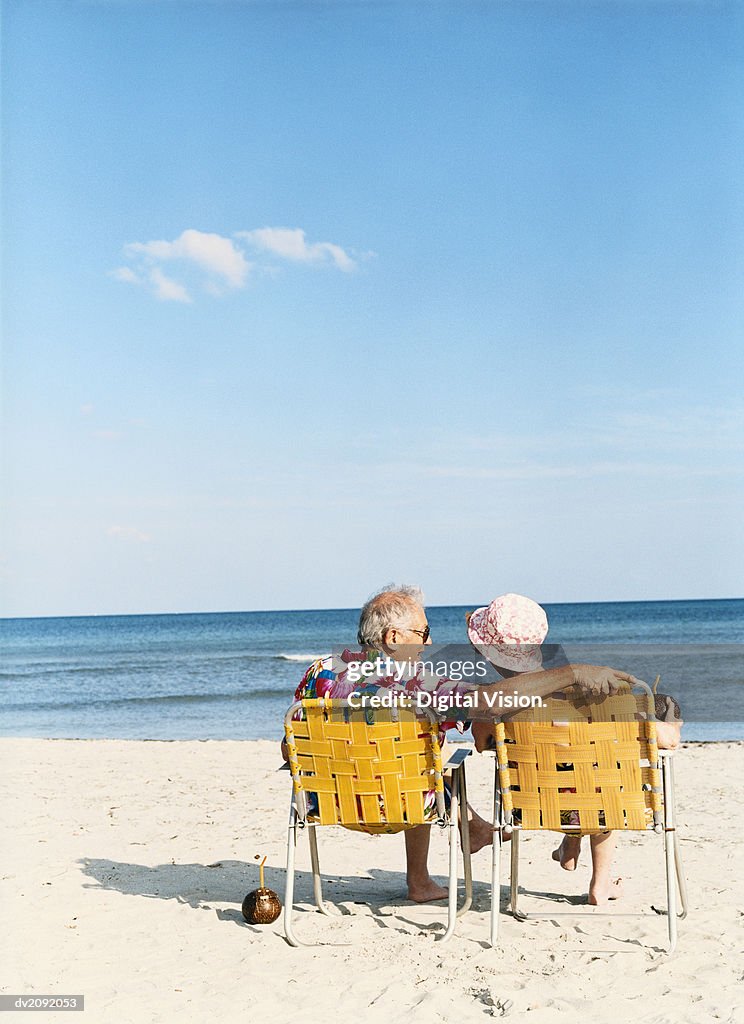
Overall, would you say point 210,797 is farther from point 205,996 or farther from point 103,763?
point 205,996

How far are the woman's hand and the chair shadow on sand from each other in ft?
3.67

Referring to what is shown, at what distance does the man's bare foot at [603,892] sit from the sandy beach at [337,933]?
2.6 inches

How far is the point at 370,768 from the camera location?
12.4 ft

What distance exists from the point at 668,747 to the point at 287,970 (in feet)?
4.96

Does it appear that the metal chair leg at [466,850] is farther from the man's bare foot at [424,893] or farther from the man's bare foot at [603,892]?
the man's bare foot at [603,892]

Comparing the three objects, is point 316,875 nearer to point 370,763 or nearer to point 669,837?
point 370,763

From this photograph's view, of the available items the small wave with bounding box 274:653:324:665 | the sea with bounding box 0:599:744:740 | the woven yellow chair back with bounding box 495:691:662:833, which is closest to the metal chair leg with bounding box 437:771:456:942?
the woven yellow chair back with bounding box 495:691:662:833

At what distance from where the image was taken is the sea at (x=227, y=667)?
1502 centimetres

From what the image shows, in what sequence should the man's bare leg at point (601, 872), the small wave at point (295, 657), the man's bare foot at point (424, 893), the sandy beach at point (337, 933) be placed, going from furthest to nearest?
the small wave at point (295, 657)
the man's bare foot at point (424, 893)
the man's bare leg at point (601, 872)
the sandy beach at point (337, 933)

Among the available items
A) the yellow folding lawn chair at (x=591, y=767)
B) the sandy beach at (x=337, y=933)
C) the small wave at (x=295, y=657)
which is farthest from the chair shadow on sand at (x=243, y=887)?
the small wave at (x=295, y=657)

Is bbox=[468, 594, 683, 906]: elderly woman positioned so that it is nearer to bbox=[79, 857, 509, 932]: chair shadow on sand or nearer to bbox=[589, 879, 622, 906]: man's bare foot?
bbox=[589, 879, 622, 906]: man's bare foot

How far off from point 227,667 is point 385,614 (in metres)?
24.5

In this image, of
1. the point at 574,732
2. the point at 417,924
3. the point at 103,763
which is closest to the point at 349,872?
the point at 417,924

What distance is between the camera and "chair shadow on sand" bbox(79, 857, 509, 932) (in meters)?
4.23
